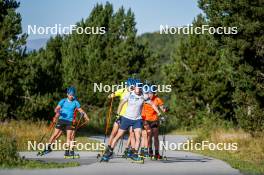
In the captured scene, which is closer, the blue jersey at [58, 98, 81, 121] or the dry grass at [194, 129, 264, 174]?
the blue jersey at [58, 98, 81, 121]

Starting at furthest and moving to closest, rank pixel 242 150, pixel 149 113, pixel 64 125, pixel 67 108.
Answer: pixel 242 150, pixel 64 125, pixel 67 108, pixel 149 113

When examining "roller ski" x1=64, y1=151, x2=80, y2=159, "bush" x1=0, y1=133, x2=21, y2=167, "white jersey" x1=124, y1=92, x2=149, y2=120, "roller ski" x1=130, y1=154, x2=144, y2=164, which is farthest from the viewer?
"roller ski" x1=64, y1=151, x2=80, y2=159

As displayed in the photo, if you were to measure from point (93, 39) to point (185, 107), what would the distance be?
9.58m

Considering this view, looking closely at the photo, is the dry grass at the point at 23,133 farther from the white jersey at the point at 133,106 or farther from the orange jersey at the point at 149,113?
the white jersey at the point at 133,106

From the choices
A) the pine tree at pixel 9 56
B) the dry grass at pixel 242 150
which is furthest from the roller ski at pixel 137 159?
the pine tree at pixel 9 56

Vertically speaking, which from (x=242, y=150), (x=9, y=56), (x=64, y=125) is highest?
(x=9, y=56)

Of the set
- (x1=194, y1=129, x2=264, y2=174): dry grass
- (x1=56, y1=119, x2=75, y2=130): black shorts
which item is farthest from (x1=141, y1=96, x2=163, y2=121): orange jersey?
(x1=194, y1=129, x2=264, y2=174): dry grass

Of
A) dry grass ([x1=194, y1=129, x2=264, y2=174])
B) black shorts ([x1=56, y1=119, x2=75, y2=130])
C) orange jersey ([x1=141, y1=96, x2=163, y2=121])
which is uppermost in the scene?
orange jersey ([x1=141, y1=96, x2=163, y2=121])

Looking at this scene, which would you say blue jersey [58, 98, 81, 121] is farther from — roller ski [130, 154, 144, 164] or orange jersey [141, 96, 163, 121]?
roller ski [130, 154, 144, 164]

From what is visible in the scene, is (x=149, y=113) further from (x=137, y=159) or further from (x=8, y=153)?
(x=8, y=153)

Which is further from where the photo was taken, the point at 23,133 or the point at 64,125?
the point at 23,133

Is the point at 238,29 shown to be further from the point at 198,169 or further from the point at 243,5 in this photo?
the point at 198,169

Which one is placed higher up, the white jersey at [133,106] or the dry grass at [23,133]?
the white jersey at [133,106]

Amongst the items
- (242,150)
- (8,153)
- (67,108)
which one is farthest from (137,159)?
(242,150)
